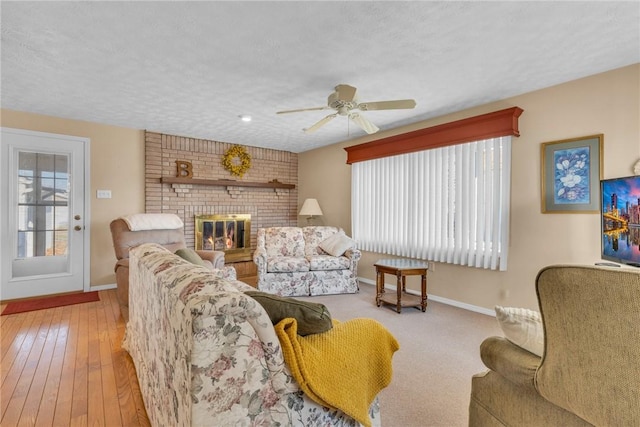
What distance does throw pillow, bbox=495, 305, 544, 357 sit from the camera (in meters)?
1.17

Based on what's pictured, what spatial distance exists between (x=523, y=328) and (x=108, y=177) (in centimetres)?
501

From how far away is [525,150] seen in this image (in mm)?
3133

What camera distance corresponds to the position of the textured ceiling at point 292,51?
1.84 metres

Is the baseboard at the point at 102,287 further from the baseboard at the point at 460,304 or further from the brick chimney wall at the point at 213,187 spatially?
the baseboard at the point at 460,304

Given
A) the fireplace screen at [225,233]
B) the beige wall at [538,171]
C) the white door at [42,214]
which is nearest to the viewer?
the beige wall at [538,171]

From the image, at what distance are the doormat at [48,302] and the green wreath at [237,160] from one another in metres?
2.69

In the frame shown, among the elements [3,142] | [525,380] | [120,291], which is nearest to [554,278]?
[525,380]

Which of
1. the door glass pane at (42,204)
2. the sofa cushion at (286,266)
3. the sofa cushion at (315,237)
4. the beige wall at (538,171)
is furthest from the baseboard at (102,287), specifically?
the beige wall at (538,171)

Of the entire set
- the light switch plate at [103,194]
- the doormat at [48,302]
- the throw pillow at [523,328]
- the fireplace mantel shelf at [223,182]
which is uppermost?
the fireplace mantel shelf at [223,182]

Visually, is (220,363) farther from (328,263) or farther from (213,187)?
(213,187)

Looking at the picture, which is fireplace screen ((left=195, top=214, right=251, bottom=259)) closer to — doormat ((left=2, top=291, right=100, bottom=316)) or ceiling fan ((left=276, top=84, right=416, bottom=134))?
→ doormat ((left=2, top=291, right=100, bottom=316))

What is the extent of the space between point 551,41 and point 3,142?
18.4 feet

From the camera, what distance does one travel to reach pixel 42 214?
395cm

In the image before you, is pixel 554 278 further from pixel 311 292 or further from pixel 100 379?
pixel 311 292
